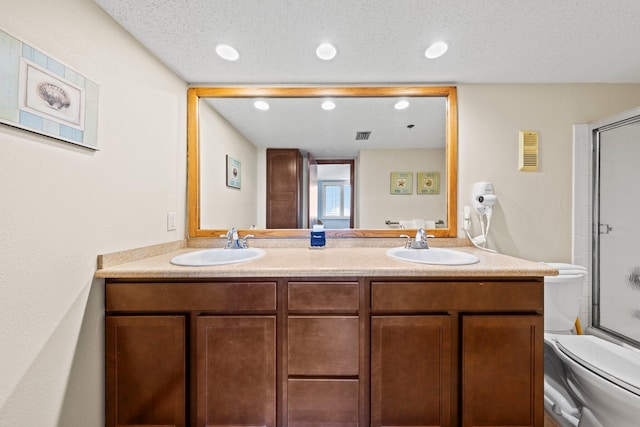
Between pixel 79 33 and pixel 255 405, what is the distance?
1.81 meters

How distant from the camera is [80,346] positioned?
1.07 m

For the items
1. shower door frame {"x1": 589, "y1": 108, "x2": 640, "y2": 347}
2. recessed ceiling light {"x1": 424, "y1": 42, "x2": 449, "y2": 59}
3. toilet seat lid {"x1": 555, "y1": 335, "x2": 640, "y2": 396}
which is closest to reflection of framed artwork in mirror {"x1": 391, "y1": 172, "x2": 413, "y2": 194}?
recessed ceiling light {"x1": 424, "y1": 42, "x2": 449, "y2": 59}

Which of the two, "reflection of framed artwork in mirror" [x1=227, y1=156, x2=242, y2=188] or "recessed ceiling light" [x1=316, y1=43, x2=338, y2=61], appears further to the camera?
"reflection of framed artwork in mirror" [x1=227, y1=156, x2=242, y2=188]

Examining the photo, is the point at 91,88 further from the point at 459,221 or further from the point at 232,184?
the point at 459,221

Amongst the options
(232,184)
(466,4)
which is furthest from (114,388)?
(466,4)

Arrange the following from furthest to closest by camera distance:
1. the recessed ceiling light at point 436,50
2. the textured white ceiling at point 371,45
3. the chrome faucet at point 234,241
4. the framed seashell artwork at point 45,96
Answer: the chrome faucet at point 234,241, the recessed ceiling light at point 436,50, the textured white ceiling at point 371,45, the framed seashell artwork at point 45,96

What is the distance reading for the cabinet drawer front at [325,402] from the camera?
3.80 feet

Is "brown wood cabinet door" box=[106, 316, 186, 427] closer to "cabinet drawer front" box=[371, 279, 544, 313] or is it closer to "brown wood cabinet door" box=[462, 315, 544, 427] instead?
"cabinet drawer front" box=[371, 279, 544, 313]

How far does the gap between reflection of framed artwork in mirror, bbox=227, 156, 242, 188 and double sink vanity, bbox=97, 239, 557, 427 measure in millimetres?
815

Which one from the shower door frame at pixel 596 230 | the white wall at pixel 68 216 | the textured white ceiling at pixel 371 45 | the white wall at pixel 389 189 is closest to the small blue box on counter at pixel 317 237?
the white wall at pixel 389 189

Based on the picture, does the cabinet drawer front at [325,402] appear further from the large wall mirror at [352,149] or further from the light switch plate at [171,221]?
the light switch plate at [171,221]

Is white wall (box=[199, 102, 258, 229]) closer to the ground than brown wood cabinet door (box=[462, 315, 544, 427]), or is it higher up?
higher up

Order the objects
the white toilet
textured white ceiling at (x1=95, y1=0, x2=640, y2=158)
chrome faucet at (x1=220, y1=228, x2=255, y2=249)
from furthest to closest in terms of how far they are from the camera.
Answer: chrome faucet at (x1=220, y1=228, x2=255, y2=249) → textured white ceiling at (x1=95, y1=0, x2=640, y2=158) → the white toilet

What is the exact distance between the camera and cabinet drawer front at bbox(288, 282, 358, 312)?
1.17m
